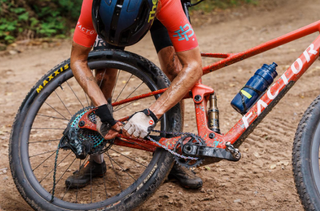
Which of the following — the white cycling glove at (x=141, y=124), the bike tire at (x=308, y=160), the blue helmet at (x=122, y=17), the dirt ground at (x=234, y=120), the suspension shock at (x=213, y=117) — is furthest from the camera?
the dirt ground at (x=234, y=120)

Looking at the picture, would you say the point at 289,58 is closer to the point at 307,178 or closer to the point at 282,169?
the point at 282,169

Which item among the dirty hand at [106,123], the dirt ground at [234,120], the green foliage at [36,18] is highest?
the dirty hand at [106,123]

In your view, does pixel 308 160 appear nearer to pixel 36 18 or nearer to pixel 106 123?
pixel 106 123

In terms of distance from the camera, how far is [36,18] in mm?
7785

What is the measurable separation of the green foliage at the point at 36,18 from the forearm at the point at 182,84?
5939 millimetres

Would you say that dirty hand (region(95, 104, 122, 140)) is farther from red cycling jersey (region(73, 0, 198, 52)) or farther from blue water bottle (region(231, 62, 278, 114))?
blue water bottle (region(231, 62, 278, 114))

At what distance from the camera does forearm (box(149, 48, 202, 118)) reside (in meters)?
2.16

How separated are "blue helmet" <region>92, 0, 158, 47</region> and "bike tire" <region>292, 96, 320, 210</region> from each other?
1.12 meters

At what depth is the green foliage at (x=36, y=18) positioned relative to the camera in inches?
288

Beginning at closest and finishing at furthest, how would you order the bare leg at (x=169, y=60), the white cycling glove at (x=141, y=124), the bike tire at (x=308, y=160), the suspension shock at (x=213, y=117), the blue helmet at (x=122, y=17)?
the bike tire at (x=308, y=160) → the blue helmet at (x=122, y=17) → the white cycling glove at (x=141, y=124) → the suspension shock at (x=213, y=117) → the bare leg at (x=169, y=60)

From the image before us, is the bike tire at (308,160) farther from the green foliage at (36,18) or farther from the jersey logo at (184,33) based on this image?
the green foliage at (36,18)

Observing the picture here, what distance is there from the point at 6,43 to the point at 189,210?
20.1ft

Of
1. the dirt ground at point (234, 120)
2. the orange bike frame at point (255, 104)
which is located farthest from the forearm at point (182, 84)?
the dirt ground at point (234, 120)

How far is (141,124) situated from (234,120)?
6.40ft
